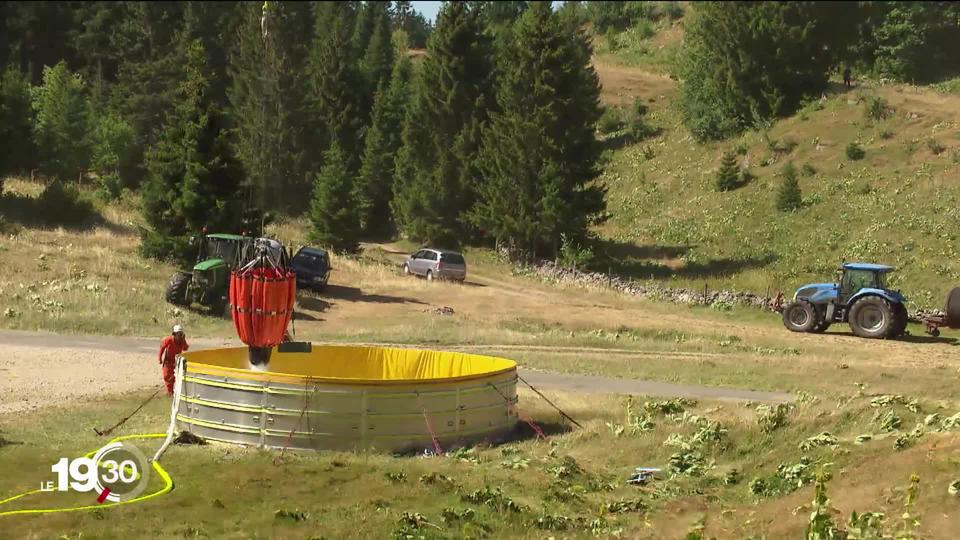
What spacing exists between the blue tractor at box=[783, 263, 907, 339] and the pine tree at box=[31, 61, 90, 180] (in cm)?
4655

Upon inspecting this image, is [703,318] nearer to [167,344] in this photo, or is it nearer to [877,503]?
[167,344]

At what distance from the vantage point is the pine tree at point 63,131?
68.2 meters

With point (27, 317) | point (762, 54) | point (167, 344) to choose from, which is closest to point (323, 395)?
point (167, 344)

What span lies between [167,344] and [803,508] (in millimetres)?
14594

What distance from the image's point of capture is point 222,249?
43.7 metres

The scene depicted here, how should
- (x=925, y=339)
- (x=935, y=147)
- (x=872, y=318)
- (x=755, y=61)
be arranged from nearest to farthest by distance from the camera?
(x=872, y=318) < (x=925, y=339) < (x=935, y=147) < (x=755, y=61)

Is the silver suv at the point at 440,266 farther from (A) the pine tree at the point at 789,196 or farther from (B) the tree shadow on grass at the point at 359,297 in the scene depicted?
(A) the pine tree at the point at 789,196

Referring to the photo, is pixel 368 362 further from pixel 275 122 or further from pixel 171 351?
pixel 275 122

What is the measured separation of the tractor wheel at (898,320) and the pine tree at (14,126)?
45.2 meters

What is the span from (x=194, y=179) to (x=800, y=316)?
2581 cm

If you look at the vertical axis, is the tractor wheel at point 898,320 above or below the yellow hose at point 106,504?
above

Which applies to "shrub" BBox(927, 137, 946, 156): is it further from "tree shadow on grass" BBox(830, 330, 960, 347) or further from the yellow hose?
the yellow hose

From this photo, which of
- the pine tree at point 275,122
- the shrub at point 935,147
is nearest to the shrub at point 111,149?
the pine tree at point 275,122

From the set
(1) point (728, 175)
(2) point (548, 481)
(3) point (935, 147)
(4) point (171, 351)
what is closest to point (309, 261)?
(4) point (171, 351)
